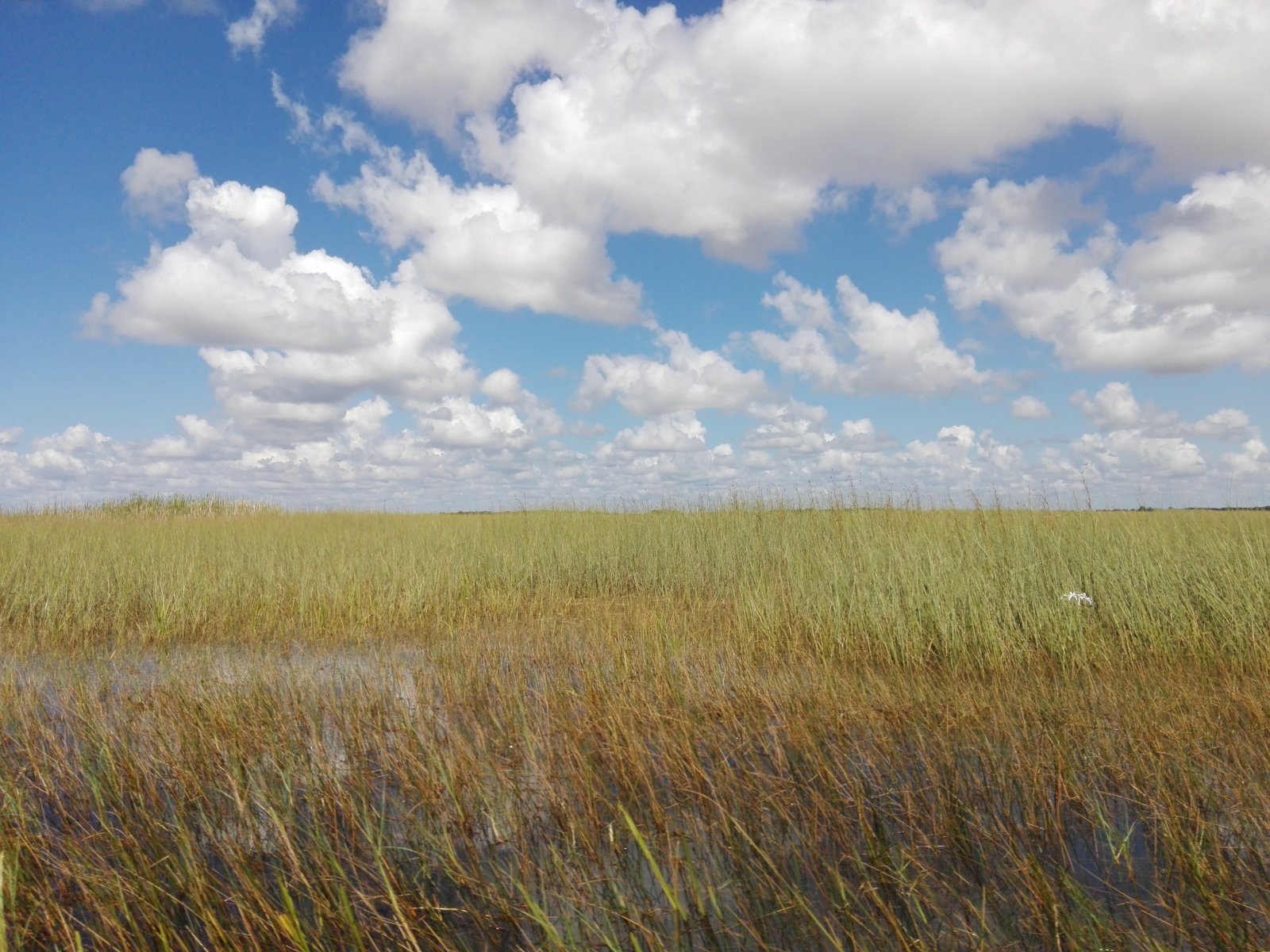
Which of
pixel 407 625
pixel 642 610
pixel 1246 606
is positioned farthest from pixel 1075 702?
pixel 407 625

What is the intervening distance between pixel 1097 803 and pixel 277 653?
6.19 meters

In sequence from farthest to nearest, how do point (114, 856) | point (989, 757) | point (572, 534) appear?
point (572, 534), point (989, 757), point (114, 856)

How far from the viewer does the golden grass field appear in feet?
7.48

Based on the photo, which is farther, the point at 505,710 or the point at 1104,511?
the point at 1104,511

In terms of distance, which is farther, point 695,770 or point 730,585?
point 730,585

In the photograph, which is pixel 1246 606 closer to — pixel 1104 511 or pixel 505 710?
pixel 1104 511

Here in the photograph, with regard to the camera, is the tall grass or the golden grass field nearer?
the golden grass field

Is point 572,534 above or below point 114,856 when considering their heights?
above

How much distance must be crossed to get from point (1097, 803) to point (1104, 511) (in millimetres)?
6788

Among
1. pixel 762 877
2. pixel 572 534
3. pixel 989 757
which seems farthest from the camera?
pixel 572 534

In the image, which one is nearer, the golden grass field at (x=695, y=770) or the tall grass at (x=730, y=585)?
the golden grass field at (x=695, y=770)

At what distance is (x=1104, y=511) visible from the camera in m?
8.45

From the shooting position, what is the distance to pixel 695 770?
10.5ft

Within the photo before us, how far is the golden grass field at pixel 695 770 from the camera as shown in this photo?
2.28 m
